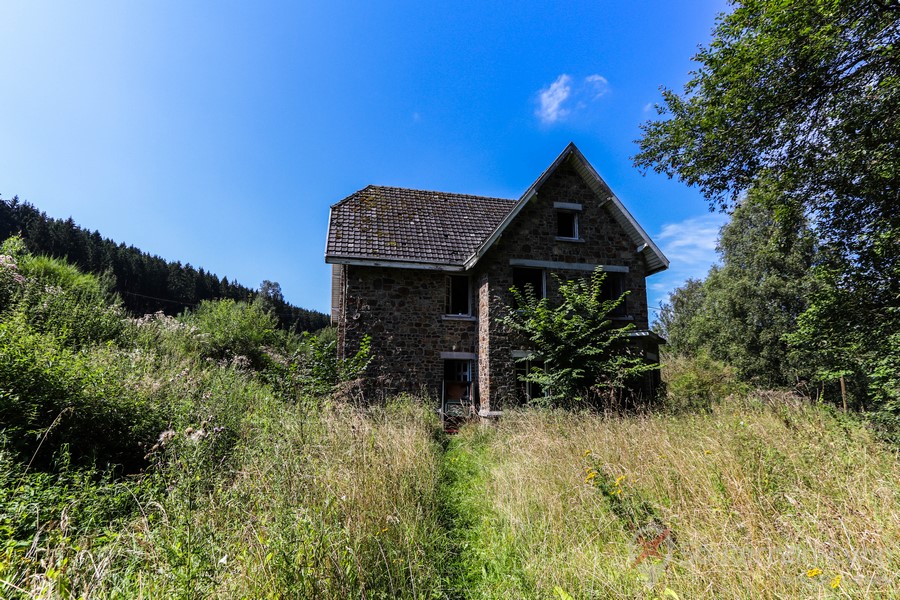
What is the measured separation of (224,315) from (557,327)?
16982mm

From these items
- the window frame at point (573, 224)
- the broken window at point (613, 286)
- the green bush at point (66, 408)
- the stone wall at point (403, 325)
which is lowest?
the green bush at point (66, 408)

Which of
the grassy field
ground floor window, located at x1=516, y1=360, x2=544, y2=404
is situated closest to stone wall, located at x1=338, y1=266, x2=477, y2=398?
ground floor window, located at x1=516, y1=360, x2=544, y2=404


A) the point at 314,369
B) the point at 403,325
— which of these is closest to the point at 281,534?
the point at 314,369

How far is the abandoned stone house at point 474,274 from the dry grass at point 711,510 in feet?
22.6

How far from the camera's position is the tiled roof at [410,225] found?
1293cm

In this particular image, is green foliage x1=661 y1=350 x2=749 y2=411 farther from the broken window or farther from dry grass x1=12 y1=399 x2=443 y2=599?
dry grass x1=12 y1=399 x2=443 y2=599

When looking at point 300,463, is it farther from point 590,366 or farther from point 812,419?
point 590,366

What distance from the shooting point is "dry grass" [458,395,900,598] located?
2.40 metres

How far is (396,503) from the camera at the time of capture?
4344 mm

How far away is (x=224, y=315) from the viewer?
63.0ft

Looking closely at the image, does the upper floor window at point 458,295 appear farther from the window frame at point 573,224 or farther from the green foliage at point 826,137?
the green foliage at point 826,137

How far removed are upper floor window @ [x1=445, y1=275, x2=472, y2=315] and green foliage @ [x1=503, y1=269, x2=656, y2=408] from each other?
196cm

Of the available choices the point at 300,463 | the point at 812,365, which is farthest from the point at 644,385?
the point at 812,365

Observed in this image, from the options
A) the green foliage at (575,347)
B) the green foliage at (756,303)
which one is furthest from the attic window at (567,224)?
the green foliage at (756,303)
